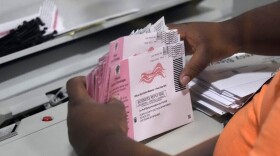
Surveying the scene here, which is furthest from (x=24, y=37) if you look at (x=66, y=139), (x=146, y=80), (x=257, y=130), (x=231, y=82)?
(x=257, y=130)

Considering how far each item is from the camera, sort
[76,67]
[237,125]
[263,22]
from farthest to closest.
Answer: [76,67] → [263,22] → [237,125]

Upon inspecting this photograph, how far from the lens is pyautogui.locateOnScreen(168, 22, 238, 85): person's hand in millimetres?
831

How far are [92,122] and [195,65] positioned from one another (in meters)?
0.30

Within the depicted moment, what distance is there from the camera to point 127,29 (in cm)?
124

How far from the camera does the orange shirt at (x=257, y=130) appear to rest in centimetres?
47

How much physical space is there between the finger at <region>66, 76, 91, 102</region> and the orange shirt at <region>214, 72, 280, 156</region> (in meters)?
0.28

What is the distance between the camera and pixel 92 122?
625 millimetres

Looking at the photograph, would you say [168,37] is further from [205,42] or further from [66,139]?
[66,139]

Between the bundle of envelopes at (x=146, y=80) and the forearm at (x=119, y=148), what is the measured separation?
123 mm

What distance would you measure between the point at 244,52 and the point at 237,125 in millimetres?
382

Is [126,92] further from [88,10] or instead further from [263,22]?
[88,10]

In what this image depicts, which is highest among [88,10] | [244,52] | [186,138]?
[88,10]

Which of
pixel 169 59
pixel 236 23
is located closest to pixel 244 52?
pixel 236 23

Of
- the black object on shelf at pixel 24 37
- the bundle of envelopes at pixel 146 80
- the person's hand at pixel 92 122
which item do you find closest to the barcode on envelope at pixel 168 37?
the bundle of envelopes at pixel 146 80
